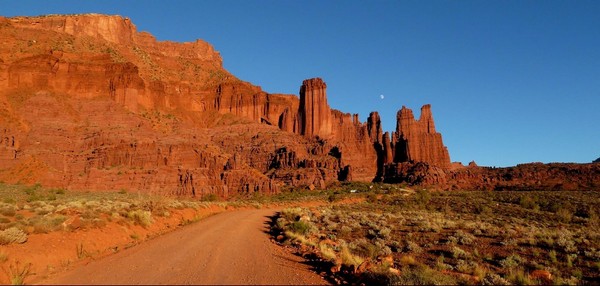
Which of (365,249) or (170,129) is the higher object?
(170,129)

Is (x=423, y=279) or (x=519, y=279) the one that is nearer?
(x=423, y=279)

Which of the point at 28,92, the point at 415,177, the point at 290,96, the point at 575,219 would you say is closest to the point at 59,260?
the point at 575,219

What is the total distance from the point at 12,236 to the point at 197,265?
236 inches

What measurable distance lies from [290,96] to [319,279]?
144m

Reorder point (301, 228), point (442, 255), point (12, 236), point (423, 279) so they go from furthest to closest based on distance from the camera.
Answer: point (301, 228)
point (442, 255)
point (12, 236)
point (423, 279)

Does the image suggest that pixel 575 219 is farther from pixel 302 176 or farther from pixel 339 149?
pixel 339 149

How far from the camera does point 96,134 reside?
82375mm

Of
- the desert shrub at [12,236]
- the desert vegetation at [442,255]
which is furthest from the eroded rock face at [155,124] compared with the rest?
the desert shrub at [12,236]

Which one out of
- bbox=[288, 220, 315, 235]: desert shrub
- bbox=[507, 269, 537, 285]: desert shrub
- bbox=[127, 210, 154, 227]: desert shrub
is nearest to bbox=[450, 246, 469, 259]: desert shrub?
bbox=[507, 269, 537, 285]: desert shrub

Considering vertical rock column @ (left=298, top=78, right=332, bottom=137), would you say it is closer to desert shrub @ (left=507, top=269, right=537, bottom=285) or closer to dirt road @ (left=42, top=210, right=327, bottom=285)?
dirt road @ (left=42, top=210, right=327, bottom=285)

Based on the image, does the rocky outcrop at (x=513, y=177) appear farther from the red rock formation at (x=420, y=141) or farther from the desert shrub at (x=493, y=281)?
the desert shrub at (x=493, y=281)

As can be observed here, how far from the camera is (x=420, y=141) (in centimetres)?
13375

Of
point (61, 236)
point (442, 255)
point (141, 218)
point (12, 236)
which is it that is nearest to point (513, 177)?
point (442, 255)

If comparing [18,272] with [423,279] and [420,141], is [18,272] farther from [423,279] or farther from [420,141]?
[420,141]
